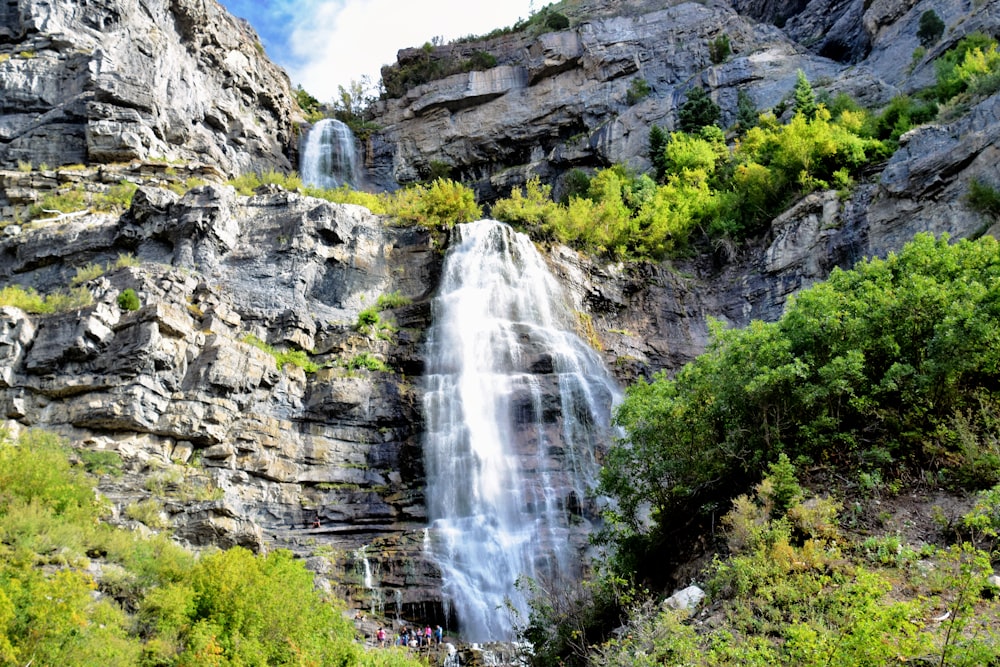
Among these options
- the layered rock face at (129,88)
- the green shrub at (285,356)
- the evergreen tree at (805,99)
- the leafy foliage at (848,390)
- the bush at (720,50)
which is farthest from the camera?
the bush at (720,50)

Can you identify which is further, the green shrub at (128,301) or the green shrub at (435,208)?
the green shrub at (435,208)

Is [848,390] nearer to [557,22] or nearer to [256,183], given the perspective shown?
[256,183]

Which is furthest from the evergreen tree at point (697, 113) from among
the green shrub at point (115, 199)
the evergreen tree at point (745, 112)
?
the green shrub at point (115, 199)

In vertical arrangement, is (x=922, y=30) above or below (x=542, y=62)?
below

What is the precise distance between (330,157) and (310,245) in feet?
58.3

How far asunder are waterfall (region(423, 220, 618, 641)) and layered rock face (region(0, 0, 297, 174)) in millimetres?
14947

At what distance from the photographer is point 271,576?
1262cm

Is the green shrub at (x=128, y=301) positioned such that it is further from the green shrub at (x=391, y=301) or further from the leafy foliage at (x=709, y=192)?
the leafy foliage at (x=709, y=192)

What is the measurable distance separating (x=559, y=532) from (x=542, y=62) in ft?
110

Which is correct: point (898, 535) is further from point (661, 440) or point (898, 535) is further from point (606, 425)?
point (606, 425)

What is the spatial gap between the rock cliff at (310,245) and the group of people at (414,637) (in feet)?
1.68

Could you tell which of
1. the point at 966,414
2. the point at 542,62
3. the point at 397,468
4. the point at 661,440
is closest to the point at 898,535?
the point at 966,414

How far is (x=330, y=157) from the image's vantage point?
139 feet

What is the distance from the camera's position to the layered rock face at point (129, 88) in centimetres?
3075
